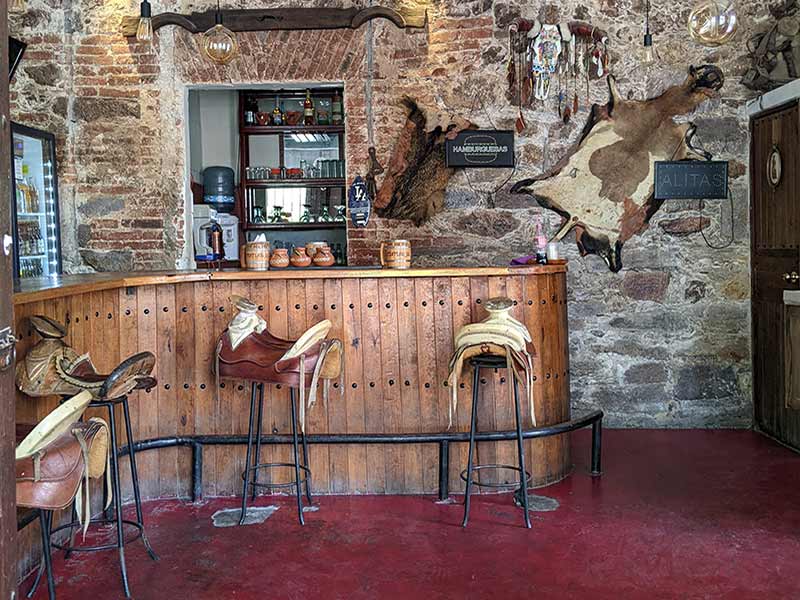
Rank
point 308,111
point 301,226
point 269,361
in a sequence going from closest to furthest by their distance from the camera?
point 269,361 < point 308,111 < point 301,226

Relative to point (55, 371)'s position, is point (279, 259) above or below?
above

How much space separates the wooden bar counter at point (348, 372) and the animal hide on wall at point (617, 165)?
165 cm

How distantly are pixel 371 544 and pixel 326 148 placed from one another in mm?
5502

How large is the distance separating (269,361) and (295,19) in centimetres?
304

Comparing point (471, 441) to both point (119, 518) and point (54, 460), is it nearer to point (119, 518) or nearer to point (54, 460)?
point (119, 518)

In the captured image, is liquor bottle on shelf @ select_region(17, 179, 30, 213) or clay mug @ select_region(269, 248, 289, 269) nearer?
clay mug @ select_region(269, 248, 289, 269)

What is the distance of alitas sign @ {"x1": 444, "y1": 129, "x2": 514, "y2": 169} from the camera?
6.16 m

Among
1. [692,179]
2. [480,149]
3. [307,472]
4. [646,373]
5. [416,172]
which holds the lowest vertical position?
[307,472]

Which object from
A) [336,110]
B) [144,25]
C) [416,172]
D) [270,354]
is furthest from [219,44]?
[336,110]

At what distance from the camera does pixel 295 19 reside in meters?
6.09

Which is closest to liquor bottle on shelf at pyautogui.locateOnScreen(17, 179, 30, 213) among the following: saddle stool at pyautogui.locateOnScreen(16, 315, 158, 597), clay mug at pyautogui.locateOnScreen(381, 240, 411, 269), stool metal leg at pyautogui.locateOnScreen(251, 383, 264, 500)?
stool metal leg at pyautogui.locateOnScreen(251, 383, 264, 500)

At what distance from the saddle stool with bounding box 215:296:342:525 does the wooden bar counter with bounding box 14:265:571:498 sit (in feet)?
0.79

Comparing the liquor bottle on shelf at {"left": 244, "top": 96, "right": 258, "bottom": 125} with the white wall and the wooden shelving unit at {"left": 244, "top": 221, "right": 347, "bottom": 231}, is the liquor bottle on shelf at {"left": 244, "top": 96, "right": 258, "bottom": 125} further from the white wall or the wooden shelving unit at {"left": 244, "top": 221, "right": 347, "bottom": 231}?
the wooden shelving unit at {"left": 244, "top": 221, "right": 347, "bottom": 231}

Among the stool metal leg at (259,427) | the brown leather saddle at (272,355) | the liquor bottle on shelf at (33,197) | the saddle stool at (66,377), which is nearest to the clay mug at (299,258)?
the brown leather saddle at (272,355)
